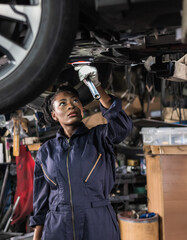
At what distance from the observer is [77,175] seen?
1.69 m

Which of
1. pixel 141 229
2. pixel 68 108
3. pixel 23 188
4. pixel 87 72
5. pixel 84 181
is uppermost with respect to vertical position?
pixel 87 72

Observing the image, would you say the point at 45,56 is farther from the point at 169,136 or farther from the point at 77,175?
the point at 169,136

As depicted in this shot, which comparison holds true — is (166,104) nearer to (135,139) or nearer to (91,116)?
(135,139)

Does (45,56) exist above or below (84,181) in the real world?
above

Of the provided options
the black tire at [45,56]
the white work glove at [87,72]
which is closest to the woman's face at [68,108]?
the white work glove at [87,72]

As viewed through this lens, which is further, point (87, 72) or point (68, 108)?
point (68, 108)

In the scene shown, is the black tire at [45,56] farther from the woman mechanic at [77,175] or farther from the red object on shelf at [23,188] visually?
the red object on shelf at [23,188]

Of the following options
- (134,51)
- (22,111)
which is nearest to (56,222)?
(134,51)

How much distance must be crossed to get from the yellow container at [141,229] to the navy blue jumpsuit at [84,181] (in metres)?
1.25

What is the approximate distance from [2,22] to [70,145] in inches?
33.3

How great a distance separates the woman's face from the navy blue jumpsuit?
0.25 feet

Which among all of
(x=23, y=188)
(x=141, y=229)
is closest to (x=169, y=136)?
(x=141, y=229)

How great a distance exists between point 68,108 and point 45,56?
2.96ft

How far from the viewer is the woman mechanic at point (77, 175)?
1643mm
